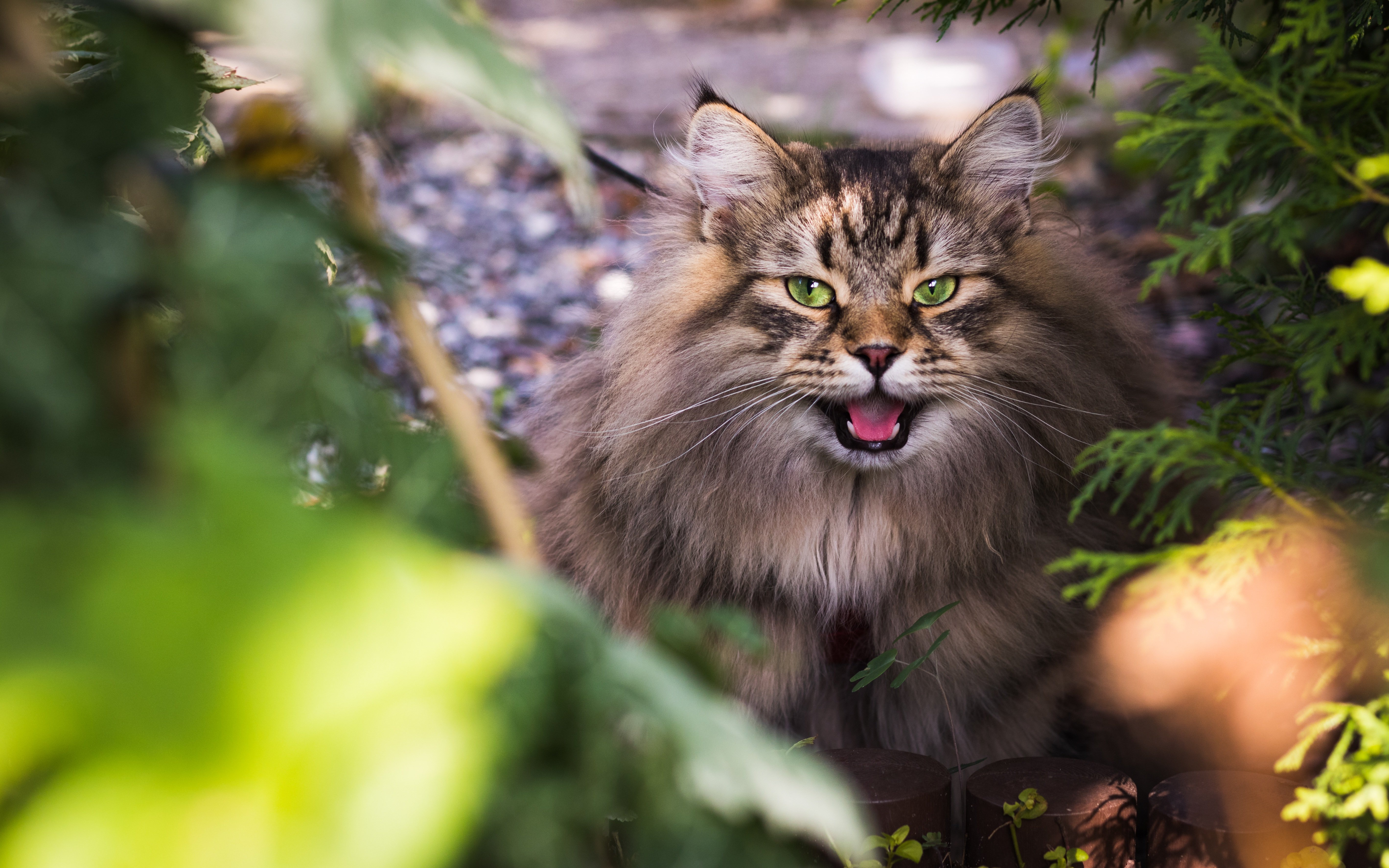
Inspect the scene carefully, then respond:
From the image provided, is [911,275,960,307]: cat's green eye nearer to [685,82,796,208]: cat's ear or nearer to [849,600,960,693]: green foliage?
[685,82,796,208]: cat's ear

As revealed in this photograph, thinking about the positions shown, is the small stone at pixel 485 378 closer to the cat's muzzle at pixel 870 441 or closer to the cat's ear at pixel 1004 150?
the cat's muzzle at pixel 870 441

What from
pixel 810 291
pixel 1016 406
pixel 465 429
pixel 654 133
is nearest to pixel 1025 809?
pixel 1016 406

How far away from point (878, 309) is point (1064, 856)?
3.32ft

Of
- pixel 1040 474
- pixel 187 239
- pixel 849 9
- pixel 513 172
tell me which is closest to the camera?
pixel 187 239

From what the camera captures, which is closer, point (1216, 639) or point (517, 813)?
point (517, 813)

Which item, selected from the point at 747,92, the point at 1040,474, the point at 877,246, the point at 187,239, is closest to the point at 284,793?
the point at 187,239

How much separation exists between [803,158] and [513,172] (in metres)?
4.41

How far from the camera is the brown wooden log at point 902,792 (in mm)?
1527

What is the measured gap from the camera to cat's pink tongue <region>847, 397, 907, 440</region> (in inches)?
78.4

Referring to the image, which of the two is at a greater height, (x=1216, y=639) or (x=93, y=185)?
(x=93, y=185)

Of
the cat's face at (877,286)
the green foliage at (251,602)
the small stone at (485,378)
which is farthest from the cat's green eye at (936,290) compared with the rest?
the small stone at (485,378)

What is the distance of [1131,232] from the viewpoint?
4961 mm

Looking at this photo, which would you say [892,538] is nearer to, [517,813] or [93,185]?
[517,813]

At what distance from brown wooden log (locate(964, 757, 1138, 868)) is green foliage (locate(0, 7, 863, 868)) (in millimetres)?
896
